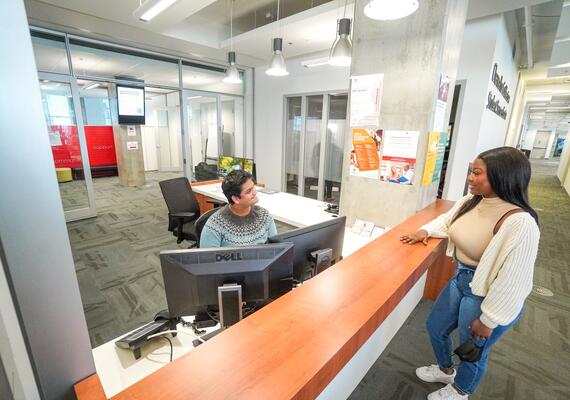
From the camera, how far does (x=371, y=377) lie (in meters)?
1.89

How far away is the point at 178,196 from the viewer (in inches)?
122

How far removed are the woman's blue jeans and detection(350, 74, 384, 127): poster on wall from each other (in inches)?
49.0

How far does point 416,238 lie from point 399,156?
714 millimetres

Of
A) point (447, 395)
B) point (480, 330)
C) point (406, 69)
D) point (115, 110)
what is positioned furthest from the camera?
point (115, 110)

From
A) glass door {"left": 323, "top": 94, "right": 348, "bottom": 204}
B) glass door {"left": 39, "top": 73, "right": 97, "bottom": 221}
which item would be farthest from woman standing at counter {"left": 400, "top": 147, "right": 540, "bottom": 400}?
glass door {"left": 39, "top": 73, "right": 97, "bottom": 221}

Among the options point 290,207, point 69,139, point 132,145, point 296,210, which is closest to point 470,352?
point 296,210

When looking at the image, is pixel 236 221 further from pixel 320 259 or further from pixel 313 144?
pixel 313 144

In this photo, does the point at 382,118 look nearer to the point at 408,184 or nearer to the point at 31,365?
the point at 408,184

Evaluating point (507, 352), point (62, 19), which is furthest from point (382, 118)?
point (62, 19)

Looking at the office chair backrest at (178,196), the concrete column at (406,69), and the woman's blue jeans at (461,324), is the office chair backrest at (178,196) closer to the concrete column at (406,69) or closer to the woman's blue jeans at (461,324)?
the concrete column at (406,69)

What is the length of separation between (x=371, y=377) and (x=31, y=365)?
1944mm

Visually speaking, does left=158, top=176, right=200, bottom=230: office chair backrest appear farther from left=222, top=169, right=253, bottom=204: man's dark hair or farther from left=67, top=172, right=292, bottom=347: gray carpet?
left=222, top=169, right=253, bottom=204: man's dark hair

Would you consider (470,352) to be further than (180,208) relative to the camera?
No

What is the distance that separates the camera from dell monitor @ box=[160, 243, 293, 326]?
1.04 meters
